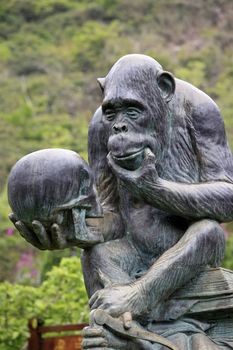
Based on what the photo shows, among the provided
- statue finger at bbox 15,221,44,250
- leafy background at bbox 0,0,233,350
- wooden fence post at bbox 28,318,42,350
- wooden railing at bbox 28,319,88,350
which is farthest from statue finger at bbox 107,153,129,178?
leafy background at bbox 0,0,233,350

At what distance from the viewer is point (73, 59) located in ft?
104

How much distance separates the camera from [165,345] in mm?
3363

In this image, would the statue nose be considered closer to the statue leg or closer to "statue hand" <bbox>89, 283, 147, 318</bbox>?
the statue leg

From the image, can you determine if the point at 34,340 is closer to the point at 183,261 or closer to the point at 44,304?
the point at 44,304

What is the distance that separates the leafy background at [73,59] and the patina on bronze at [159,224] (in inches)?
341

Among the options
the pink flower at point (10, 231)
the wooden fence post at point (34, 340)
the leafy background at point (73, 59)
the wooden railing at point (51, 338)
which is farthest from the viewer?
the leafy background at point (73, 59)

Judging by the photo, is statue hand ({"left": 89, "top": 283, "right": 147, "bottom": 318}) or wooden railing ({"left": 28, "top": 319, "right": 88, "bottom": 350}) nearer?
statue hand ({"left": 89, "top": 283, "right": 147, "bottom": 318})

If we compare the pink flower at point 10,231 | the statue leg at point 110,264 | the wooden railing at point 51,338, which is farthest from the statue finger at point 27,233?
the pink flower at point 10,231

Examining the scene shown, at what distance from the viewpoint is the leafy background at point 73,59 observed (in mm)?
19406

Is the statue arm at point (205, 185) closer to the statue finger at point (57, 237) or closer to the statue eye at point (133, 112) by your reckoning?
the statue eye at point (133, 112)

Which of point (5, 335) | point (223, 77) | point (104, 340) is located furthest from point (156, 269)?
point (223, 77)

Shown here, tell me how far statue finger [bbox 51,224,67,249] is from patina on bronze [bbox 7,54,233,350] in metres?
0.01

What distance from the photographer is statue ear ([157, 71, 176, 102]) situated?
365 cm

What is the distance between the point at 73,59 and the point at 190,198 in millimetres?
28564
